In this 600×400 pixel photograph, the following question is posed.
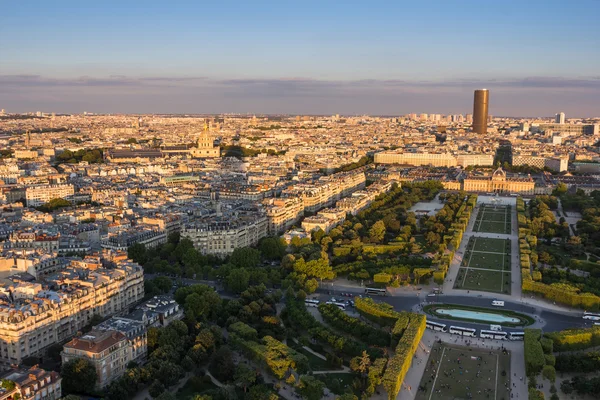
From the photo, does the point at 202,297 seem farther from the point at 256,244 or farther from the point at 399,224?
the point at 399,224

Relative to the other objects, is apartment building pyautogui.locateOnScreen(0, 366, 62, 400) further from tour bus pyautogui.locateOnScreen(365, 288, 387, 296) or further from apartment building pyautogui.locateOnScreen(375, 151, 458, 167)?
apartment building pyautogui.locateOnScreen(375, 151, 458, 167)

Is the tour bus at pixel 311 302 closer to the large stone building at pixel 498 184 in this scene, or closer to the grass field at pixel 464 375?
the grass field at pixel 464 375

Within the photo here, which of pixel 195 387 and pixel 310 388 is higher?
pixel 310 388

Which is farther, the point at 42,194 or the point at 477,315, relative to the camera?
the point at 42,194

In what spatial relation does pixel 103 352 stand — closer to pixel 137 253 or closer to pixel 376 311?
pixel 376 311

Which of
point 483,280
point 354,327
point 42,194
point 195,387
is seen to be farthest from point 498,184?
point 195,387

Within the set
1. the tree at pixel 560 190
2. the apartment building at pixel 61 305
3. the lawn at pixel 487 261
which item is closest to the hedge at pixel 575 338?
the lawn at pixel 487 261

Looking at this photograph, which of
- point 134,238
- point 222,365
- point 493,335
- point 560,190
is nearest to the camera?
point 222,365
